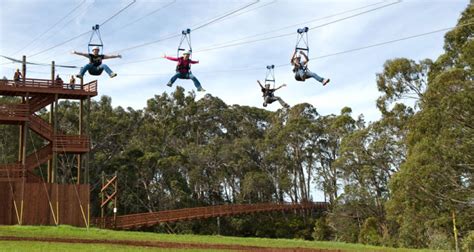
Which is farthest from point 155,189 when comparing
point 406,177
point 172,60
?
point 172,60

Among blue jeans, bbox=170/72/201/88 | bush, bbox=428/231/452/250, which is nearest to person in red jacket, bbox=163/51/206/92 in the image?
blue jeans, bbox=170/72/201/88

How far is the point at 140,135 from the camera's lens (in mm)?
68312

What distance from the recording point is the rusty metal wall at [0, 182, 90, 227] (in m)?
33.3

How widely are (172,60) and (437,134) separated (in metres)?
16.3

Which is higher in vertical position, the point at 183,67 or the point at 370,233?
the point at 183,67

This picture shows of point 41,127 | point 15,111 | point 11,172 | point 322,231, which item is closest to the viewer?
point 11,172

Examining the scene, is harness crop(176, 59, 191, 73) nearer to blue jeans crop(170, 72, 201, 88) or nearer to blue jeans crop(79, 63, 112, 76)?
blue jeans crop(170, 72, 201, 88)

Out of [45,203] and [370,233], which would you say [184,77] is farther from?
[370,233]

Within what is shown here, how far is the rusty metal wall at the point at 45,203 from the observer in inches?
1312

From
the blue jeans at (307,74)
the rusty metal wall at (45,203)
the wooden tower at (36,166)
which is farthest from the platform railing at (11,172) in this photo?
the blue jeans at (307,74)

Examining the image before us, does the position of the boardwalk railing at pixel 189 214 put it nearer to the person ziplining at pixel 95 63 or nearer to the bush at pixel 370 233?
the bush at pixel 370 233

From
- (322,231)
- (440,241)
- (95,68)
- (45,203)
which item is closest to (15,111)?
(45,203)

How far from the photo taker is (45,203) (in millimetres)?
33781

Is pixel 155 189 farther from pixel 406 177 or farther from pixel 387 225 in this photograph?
pixel 406 177
